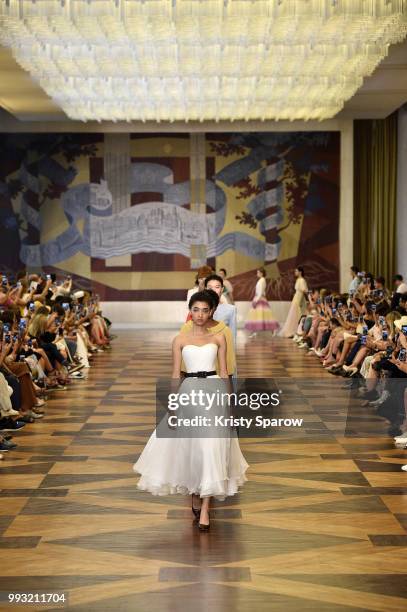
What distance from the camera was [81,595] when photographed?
4922 mm

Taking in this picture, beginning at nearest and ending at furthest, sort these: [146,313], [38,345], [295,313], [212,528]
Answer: [212,528] < [38,345] < [295,313] < [146,313]

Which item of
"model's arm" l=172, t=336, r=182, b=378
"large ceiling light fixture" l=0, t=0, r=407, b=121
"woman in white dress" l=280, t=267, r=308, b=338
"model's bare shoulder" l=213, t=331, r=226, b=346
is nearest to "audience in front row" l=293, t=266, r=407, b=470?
"woman in white dress" l=280, t=267, r=308, b=338

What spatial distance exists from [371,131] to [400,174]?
8.13 ft

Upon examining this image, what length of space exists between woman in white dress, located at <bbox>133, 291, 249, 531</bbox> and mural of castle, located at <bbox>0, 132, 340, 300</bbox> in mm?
17699

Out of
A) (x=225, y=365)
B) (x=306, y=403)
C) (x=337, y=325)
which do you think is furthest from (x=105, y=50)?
(x=225, y=365)

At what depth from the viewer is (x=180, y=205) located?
23812mm

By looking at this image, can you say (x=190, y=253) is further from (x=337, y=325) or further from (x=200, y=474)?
(x=200, y=474)

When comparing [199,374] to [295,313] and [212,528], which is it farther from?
[295,313]

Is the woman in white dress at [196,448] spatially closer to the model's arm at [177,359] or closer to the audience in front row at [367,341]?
the model's arm at [177,359]

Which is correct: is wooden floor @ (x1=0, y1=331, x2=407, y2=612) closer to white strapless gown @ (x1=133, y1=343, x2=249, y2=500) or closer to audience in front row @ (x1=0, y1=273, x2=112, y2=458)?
white strapless gown @ (x1=133, y1=343, x2=249, y2=500)

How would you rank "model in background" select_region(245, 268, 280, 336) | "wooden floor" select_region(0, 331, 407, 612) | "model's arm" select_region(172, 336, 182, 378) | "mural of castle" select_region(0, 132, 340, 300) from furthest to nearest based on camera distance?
"mural of castle" select_region(0, 132, 340, 300) < "model in background" select_region(245, 268, 280, 336) < "model's arm" select_region(172, 336, 182, 378) < "wooden floor" select_region(0, 331, 407, 612)

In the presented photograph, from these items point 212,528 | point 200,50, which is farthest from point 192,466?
point 200,50

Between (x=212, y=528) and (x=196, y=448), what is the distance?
0.57 meters

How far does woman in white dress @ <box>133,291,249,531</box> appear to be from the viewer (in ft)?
19.4
